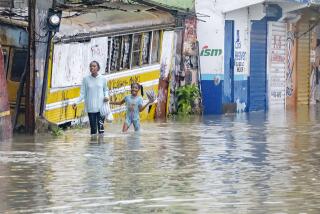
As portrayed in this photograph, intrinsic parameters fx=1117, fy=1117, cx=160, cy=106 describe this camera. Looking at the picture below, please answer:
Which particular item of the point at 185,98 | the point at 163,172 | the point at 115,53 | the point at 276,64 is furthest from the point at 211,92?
the point at 163,172

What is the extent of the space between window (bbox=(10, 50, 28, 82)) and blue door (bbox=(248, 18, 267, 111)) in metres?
13.8

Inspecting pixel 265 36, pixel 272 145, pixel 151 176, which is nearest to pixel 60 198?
pixel 151 176

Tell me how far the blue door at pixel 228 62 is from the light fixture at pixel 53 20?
11.6 meters

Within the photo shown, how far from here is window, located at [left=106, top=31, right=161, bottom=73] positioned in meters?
25.5

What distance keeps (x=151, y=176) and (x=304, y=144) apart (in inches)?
249

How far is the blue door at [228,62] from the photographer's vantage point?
107 feet

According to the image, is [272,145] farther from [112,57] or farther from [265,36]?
[265,36]

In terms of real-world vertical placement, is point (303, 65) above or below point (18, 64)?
above

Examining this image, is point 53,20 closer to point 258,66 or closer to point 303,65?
point 258,66

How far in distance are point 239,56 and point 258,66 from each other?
203cm

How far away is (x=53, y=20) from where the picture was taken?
70.3 ft

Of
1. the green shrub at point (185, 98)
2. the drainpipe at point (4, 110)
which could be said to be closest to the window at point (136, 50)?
the green shrub at point (185, 98)

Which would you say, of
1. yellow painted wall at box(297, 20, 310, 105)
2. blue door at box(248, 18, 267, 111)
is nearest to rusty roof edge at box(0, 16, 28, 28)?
blue door at box(248, 18, 267, 111)

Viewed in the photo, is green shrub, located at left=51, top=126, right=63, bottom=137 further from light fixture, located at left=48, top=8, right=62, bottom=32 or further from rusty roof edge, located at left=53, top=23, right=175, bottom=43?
light fixture, located at left=48, top=8, right=62, bottom=32
